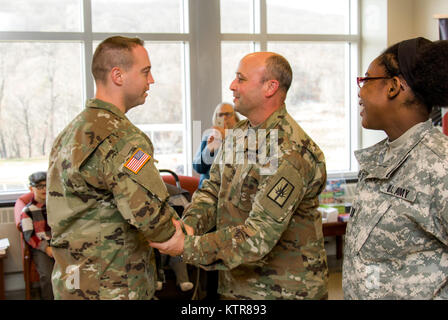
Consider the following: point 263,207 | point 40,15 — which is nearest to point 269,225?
point 263,207

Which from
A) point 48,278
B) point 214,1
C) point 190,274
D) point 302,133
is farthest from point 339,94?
point 302,133

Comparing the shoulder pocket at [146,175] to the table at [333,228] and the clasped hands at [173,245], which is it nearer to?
the clasped hands at [173,245]

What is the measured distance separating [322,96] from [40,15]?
3.44 metres

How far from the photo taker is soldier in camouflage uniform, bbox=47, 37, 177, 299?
Answer: 1752 millimetres

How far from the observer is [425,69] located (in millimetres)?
1413

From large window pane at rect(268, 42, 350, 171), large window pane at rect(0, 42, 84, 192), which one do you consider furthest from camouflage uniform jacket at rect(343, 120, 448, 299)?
large window pane at rect(268, 42, 350, 171)

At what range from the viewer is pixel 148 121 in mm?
5562

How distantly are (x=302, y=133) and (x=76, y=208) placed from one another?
35.9 inches

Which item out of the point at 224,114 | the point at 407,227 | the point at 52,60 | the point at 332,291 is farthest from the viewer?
the point at 52,60

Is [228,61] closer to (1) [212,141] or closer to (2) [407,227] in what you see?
(1) [212,141]

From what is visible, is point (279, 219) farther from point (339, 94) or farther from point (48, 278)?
point (339, 94)

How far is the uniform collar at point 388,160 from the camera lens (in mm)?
1448

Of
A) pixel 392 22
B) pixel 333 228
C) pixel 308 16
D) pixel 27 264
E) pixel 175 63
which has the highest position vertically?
pixel 308 16

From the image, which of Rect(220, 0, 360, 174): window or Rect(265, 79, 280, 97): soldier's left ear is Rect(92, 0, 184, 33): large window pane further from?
Rect(265, 79, 280, 97): soldier's left ear
